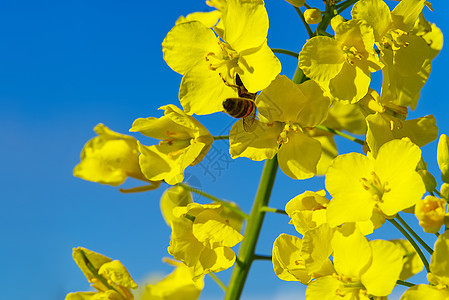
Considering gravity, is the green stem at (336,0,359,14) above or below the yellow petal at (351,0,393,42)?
above

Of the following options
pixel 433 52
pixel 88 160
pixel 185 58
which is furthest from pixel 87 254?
pixel 433 52

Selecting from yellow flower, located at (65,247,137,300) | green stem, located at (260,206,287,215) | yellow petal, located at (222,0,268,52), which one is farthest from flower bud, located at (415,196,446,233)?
yellow flower, located at (65,247,137,300)

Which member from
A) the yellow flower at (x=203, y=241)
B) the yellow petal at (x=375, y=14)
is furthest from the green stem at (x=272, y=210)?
the yellow petal at (x=375, y=14)

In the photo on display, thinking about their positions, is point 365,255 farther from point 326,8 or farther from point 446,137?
point 326,8

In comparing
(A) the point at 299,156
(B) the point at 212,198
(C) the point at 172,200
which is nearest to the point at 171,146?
(B) the point at 212,198

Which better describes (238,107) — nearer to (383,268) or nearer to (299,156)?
(299,156)

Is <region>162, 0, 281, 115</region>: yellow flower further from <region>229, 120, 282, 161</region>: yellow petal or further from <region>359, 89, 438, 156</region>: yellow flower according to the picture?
<region>359, 89, 438, 156</region>: yellow flower

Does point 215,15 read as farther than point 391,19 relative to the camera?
Yes
